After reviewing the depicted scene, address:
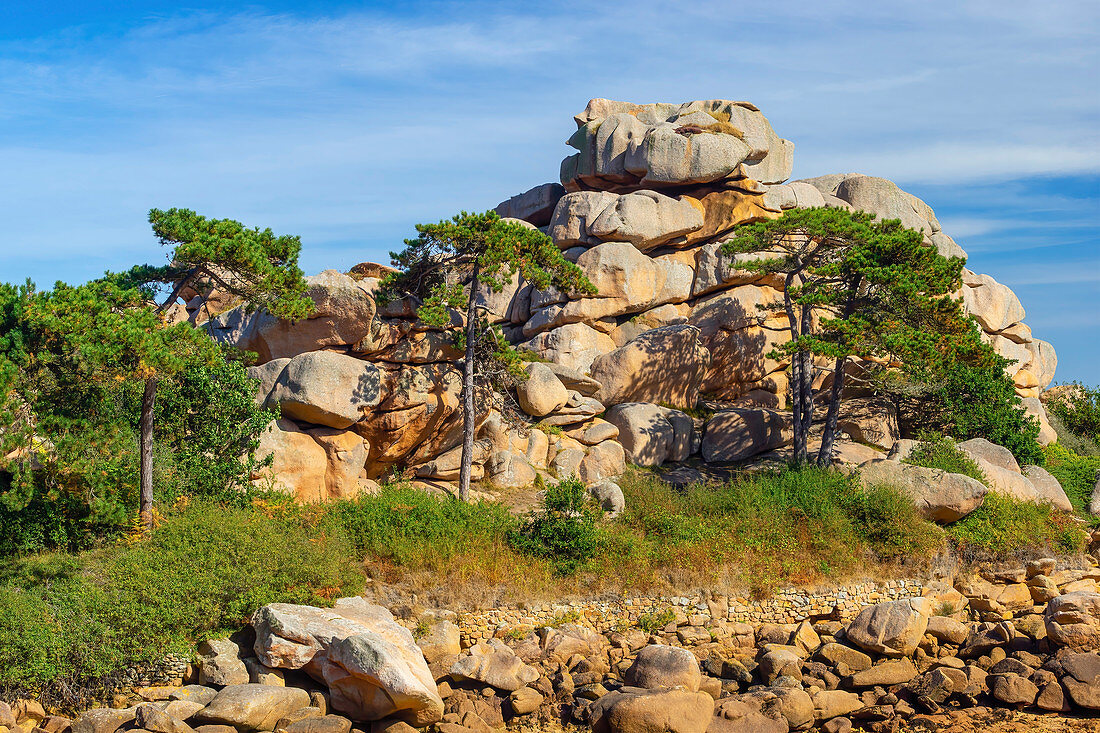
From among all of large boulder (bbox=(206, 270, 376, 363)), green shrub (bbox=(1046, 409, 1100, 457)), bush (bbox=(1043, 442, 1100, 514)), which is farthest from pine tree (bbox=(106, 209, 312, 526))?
Answer: green shrub (bbox=(1046, 409, 1100, 457))

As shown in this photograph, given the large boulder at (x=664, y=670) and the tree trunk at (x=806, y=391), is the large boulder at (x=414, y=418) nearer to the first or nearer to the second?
the tree trunk at (x=806, y=391)

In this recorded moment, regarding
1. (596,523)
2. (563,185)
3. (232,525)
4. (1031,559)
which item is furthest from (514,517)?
(563,185)

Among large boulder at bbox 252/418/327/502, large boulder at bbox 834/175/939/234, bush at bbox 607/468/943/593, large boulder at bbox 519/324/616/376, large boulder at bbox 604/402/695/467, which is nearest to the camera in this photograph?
bush at bbox 607/468/943/593

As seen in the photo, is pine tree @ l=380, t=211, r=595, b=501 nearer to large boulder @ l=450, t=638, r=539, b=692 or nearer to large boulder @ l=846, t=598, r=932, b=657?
large boulder @ l=450, t=638, r=539, b=692

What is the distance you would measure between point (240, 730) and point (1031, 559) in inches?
799

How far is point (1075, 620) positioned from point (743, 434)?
13821 mm

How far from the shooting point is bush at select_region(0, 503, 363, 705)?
14734 mm

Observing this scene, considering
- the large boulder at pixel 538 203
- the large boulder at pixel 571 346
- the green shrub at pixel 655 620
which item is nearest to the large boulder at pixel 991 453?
the green shrub at pixel 655 620

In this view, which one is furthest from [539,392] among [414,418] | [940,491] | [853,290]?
[940,491]

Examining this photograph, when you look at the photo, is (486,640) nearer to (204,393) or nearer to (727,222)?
(204,393)

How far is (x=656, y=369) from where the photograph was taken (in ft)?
108

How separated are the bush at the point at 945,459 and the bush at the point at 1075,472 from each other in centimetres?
496

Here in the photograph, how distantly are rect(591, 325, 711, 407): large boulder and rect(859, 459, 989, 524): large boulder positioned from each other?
10.2m

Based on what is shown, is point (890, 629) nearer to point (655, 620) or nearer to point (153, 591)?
point (655, 620)
